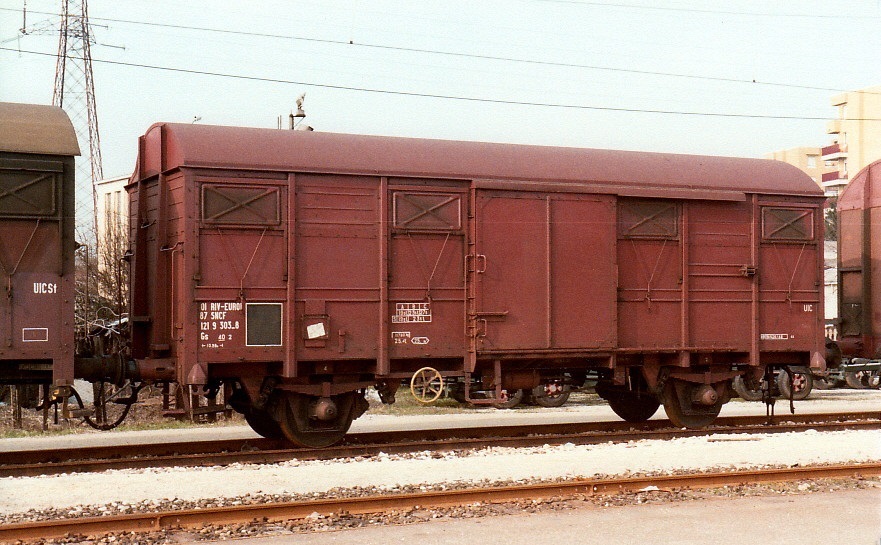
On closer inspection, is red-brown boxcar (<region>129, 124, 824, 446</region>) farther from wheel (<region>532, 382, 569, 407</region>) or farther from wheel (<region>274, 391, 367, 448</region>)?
wheel (<region>532, 382, 569, 407</region>)

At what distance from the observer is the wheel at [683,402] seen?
14938 millimetres

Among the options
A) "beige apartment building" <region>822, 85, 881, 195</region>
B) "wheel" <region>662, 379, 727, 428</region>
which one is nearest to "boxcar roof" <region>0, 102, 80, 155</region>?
"wheel" <region>662, 379, 727, 428</region>

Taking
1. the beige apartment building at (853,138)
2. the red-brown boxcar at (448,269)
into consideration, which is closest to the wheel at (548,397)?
the red-brown boxcar at (448,269)

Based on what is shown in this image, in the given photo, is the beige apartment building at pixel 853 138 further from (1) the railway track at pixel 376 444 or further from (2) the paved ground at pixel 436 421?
(1) the railway track at pixel 376 444

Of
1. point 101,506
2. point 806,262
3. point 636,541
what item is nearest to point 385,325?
point 101,506

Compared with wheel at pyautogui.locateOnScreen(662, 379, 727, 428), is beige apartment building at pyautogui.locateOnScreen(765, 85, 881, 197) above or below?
above

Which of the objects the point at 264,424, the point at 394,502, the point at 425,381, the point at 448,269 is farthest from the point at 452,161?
the point at 394,502

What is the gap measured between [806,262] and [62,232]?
→ 10.8m

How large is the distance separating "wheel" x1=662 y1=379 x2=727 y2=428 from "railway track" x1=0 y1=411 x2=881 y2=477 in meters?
0.26

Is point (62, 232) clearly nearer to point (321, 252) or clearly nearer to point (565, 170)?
point (321, 252)

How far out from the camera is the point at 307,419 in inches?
511

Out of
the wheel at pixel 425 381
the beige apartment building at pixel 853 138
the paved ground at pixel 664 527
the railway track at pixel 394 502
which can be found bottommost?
the paved ground at pixel 664 527

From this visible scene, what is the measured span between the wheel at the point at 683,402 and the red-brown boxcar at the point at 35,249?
857 cm

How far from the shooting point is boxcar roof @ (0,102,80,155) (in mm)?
11461
